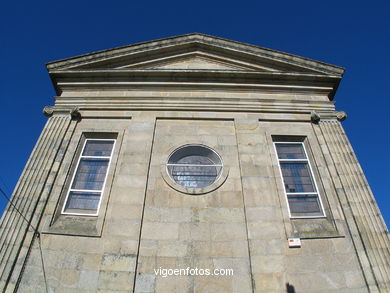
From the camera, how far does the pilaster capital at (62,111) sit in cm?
948

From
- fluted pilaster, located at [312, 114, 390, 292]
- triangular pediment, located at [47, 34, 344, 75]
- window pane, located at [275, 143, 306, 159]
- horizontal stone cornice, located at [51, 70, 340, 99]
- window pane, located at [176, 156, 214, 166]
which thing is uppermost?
triangular pediment, located at [47, 34, 344, 75]

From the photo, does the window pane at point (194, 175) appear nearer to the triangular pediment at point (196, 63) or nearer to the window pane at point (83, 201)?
the window pane at point (83, 201)

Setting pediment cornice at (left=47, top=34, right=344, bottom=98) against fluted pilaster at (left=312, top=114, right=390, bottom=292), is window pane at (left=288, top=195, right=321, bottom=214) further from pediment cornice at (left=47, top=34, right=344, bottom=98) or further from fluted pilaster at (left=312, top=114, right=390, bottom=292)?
pediment cornice at (left=47, top=34, right=344, bottom=98)

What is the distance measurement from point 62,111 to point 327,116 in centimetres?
1007

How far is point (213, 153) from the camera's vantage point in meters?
8.71

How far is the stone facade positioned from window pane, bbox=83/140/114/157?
0.35 metres

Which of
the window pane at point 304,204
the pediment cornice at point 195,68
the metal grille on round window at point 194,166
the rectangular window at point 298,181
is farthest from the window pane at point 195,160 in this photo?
the pediment cornice at point 195,68

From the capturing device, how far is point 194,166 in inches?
340

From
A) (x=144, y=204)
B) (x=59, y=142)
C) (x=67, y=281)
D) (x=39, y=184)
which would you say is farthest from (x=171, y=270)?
(x=59, y=142)

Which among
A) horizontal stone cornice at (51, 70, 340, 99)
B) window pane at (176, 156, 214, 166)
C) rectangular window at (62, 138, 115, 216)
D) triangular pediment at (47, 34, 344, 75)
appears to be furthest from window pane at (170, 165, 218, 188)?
triangular pediment at (47, 34, 344, 75)

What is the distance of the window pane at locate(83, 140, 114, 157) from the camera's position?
9.01 metres

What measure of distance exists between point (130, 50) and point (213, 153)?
6.01 metres

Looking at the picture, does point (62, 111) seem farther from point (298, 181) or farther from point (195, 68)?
point (298, 181)

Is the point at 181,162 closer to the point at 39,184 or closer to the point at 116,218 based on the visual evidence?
the point at 116,218
